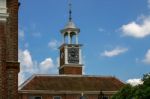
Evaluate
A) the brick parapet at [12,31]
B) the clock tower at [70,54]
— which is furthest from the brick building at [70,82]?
the brick parapet at [12,31]

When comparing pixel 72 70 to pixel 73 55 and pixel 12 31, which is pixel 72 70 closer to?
pixel 73 55

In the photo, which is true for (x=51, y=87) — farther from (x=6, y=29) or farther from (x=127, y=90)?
(x=6, y=29)

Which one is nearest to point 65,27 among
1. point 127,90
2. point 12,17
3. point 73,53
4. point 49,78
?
point 73,53

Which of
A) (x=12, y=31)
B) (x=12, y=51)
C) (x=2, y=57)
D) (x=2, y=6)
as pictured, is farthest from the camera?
(x=12, y=31)

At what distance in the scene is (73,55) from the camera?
315 ft

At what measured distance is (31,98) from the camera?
84625mm

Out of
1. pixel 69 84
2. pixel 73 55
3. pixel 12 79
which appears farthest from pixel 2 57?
pixel 73 55

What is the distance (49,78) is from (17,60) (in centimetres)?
7208

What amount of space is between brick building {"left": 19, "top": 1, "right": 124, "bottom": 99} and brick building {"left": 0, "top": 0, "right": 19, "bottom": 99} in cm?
6499

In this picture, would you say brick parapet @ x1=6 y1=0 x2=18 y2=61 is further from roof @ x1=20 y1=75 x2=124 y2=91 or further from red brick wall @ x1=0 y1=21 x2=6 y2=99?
roof @ x1=20 y1=75 x2=124 y2=91

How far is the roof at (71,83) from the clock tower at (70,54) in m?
3.67

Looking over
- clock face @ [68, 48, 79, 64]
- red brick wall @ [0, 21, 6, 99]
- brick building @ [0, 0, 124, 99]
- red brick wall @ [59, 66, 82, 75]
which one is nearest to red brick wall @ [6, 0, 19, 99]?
red brick wall @ [0, 21, 6, 99]

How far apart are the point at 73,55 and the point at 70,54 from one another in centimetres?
59

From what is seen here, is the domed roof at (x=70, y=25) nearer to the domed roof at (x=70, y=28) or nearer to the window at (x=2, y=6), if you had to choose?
the domed roof at (x=70, y=28)
